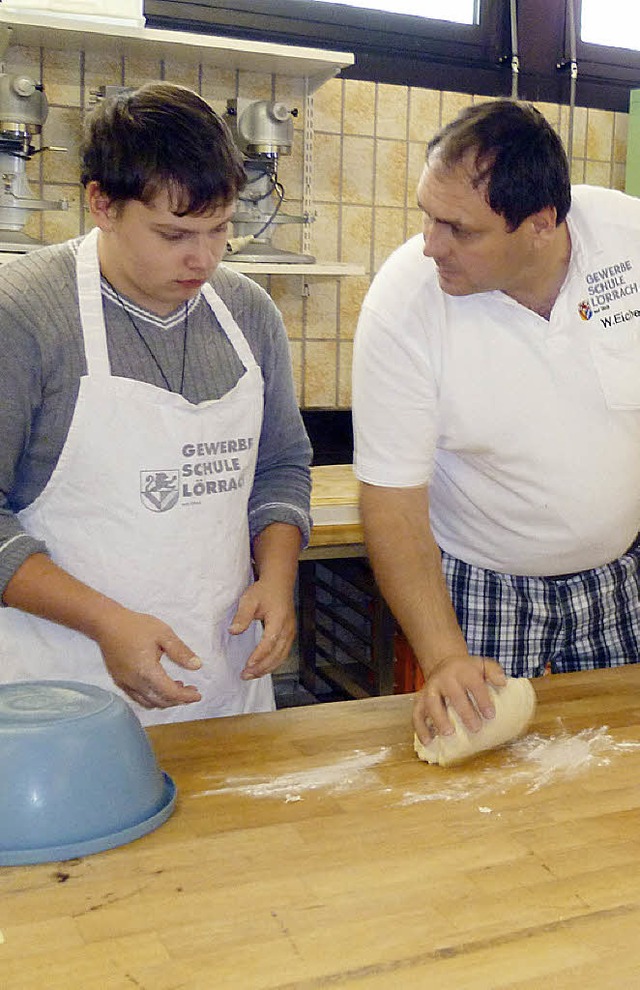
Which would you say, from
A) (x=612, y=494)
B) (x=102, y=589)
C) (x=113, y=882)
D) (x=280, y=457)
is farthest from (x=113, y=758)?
(x=612, y=494)

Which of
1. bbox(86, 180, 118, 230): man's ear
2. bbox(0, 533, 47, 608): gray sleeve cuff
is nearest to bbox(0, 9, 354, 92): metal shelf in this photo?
bbox(86, 180, 118, 230): man's ear

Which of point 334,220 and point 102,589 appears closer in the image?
point 102,589

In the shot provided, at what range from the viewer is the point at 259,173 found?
2559 mm

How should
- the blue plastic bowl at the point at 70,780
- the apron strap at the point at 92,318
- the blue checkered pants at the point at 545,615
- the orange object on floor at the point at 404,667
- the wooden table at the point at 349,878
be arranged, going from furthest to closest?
the orange object on floor at the point at 404,667
the blue checkered pants at the point at 545,615
the apron strap at the point at 92,318
the blue plastic bowl at the point at 70,780
the wooden table at the point at 349,878

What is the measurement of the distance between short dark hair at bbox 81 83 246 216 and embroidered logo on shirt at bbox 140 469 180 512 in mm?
309

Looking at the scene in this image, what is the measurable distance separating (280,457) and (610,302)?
0.49 m

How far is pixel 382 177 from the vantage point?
2.92m

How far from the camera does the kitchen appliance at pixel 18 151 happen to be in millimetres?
2268

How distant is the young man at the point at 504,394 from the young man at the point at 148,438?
149 mm

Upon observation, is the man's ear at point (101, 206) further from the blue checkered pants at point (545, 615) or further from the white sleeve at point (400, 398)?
the blue checkered pants at point (545, 615)

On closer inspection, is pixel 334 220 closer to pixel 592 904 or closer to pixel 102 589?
pixel 102 589

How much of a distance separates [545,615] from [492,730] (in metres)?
0.47

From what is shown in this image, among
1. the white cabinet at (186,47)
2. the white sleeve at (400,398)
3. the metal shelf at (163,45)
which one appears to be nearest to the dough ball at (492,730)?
the white sleeve at (400,398)

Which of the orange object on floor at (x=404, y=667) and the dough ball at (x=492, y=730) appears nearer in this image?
the dough ball at (x=492, y=730)
